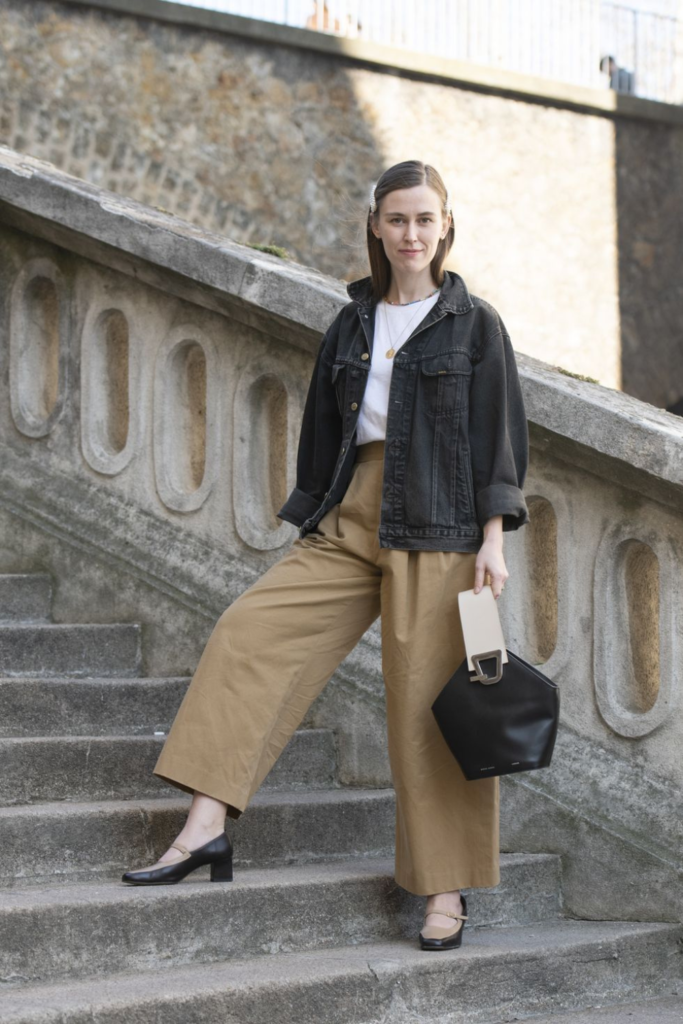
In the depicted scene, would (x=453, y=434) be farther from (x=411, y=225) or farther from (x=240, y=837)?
(x=240, y=837)

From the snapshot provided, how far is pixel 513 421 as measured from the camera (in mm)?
2783

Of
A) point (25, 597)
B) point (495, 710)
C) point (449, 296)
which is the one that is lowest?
point (25, 597)

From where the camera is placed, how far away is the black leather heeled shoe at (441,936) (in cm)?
270

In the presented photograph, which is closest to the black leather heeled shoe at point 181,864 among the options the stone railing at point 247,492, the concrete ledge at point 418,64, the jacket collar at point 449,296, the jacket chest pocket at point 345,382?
the stone railing at point 247,492

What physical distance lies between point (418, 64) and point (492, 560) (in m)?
11.1

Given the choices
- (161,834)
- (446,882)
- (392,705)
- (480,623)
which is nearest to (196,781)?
(161,834)

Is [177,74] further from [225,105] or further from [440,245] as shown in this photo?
[440,245]

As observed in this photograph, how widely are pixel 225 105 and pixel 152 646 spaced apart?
9.05 m

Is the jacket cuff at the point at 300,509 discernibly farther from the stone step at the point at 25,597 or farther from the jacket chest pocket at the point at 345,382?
the stone step at the point at 25,597

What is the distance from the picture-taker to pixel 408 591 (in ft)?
9.08

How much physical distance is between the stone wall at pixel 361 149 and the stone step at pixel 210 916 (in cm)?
887

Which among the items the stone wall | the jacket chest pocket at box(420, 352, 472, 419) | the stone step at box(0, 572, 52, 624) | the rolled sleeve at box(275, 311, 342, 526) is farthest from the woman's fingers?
the stone wall

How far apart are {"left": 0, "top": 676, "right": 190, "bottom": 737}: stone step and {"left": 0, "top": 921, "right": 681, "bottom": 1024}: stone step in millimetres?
831

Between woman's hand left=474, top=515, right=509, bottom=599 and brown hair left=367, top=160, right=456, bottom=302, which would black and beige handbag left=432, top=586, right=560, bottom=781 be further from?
brown hair left=367, top=160, right=456, bottom=302
